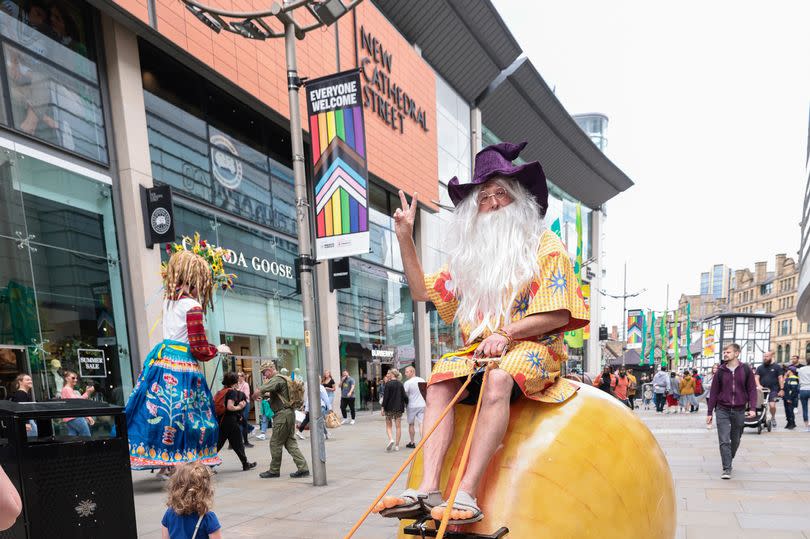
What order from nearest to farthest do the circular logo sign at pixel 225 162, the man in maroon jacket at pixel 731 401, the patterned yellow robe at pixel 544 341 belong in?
the patterned yellow robe at pixel 544 341 < the man in maroon jacket at pixel 731 401 < the circular logo sign at pixel 225 162

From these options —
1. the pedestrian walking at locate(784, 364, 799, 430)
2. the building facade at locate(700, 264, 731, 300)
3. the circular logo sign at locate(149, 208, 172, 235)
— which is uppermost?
the circular logo sign at locate(149, 208, 172, 235)

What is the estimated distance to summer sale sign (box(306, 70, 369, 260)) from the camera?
7648mm

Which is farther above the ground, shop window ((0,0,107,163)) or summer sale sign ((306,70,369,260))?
shop window ((0,0,107,163))

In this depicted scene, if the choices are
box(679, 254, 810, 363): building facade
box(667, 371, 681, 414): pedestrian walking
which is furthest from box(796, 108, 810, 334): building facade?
box(679, 254, 810, 363): building facade

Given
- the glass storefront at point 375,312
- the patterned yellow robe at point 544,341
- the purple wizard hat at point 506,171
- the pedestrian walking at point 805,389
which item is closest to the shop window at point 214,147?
the glass storefront at point 375,312

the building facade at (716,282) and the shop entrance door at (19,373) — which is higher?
the shop entrance door at (19,373)

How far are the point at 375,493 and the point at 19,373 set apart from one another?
610 cm

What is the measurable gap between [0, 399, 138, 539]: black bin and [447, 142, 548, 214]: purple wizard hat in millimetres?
2457

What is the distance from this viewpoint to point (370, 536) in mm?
5020

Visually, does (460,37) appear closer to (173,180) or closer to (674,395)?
(674,395)

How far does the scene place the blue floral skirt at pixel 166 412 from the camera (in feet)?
19.0

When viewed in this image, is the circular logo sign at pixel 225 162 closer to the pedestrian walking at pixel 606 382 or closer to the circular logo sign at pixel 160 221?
the circular logo sign at pixel 160 221

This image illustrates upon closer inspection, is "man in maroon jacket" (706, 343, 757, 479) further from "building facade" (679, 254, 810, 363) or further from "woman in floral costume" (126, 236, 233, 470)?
"building facade" (679, 254, 810, 363)

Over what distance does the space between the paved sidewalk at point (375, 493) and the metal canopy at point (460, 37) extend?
18893mm
